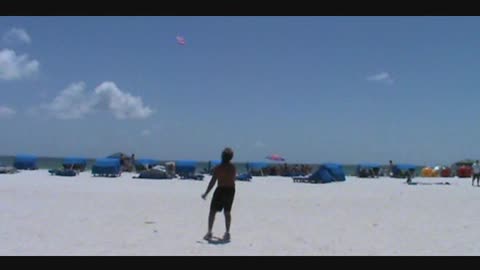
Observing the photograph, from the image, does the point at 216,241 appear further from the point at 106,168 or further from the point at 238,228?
the point at 106,168

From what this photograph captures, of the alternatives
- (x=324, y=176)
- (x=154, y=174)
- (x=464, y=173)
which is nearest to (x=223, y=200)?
(x=154, y=174)

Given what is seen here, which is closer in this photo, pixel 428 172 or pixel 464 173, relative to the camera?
pixel 464 173

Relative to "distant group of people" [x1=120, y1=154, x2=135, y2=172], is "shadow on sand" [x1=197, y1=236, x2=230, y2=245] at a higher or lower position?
lower

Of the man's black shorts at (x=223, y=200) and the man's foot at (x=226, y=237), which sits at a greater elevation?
the man's black shorts at (x=223, y=200)

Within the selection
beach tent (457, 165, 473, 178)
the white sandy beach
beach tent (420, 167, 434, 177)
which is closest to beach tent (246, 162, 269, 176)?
beach tent (420, 167, 434, 177)

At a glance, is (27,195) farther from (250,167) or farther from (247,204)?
(250,167)

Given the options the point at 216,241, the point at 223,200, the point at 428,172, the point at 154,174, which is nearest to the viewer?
the point at 216,241

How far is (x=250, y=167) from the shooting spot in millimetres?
38156

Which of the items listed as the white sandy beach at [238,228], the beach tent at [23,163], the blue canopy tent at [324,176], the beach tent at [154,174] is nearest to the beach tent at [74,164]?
the beach tent at [23,163]

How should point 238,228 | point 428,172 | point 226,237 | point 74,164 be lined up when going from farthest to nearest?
1. point 428,172
2. point 74,164
3. point 238,228
4. point 226,237

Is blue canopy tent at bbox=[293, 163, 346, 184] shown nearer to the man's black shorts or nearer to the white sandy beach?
the white sandy beach

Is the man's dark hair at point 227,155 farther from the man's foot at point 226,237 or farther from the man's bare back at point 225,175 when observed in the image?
the man's foot at point 226,237

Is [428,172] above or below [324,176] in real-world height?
above

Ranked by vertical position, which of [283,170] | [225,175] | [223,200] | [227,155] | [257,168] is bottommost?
[223,200]
